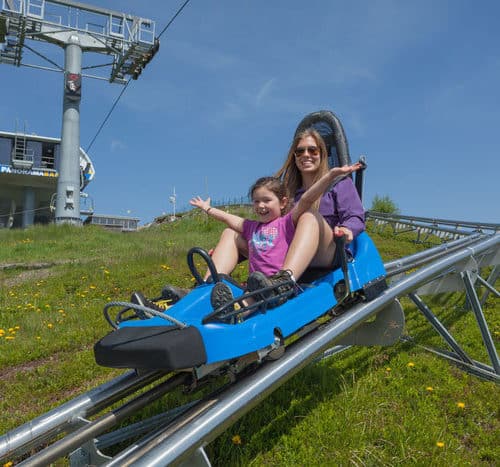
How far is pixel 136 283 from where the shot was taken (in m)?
6.77

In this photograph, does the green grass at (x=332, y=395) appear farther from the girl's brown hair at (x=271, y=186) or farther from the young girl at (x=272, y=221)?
the girl's brown hair at (x=271, y=186)

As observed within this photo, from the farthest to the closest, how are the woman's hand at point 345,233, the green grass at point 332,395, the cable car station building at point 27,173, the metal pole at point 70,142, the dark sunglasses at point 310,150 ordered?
the cable car station building at point 27,173 → the metal pole at point 70,142 → the dark sunglasses at point 310,150 → the woman's hand at point 345,233 → the green grass at point 332,395

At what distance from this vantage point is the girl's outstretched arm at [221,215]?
312cm

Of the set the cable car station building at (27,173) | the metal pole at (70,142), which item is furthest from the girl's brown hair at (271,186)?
the cable car station building at (27,173)

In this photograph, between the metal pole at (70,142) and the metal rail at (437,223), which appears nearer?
the metal rail at (437,223)

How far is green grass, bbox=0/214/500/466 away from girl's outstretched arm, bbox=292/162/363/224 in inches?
49.1

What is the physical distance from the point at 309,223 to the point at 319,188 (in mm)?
214

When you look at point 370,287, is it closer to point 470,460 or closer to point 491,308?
point 470,460

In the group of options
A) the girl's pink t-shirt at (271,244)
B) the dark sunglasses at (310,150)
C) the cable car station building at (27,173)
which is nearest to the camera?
the girl's pink t-shirt at (271,244)

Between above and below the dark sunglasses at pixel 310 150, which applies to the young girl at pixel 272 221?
below

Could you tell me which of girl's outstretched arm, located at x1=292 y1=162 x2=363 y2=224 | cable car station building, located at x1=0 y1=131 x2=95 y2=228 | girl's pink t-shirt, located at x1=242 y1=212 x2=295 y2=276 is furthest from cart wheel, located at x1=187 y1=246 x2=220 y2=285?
cable car station building, located at x1=0 y1=131 x2=95 y2=228

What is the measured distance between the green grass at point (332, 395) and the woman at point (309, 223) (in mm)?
924

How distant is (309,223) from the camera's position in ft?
8.83

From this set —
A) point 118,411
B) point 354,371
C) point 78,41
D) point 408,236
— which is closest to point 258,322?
point 118,411
